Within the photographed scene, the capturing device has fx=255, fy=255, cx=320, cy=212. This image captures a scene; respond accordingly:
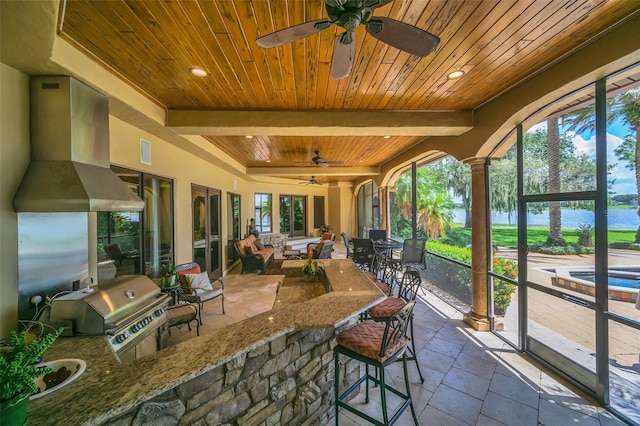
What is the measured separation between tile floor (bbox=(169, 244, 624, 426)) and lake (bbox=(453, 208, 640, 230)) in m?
1.57

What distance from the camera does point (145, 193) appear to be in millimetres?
3631

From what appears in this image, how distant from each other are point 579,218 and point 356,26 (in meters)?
2.80

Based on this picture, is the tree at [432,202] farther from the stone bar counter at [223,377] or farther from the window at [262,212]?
the window at [262,212]

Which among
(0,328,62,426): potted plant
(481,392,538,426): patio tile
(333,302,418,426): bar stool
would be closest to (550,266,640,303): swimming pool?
(481,392,538,426): patio tile

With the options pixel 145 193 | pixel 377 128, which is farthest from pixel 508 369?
pixel 145 193

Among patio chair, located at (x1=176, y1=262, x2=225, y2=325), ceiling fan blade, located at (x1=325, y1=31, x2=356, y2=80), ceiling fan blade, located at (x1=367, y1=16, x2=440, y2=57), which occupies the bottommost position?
patio chair, located at (x1=176, y1=262, x2=225, y2=325)

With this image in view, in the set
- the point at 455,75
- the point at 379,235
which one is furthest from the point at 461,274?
the point at 455,75

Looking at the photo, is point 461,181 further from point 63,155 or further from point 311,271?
point 63,155

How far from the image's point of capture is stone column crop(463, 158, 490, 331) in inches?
140

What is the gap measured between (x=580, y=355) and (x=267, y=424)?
3.01m

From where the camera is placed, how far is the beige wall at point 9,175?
1.74 meters

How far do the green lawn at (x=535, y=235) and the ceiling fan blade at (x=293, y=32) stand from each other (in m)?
2.88

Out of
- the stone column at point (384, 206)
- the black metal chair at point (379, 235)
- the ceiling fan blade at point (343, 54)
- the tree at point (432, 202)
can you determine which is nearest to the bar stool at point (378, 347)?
the ceiling fan blade at point (343, 54)

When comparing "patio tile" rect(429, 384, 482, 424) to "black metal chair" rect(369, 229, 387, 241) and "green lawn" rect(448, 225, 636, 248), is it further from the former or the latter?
"black metal chair" rect(369, 229, 387, 241)
